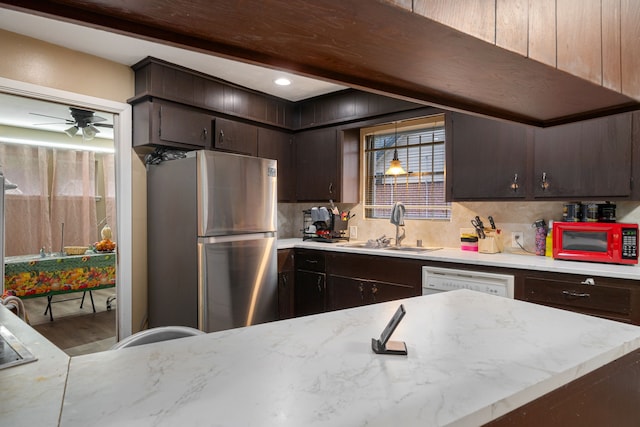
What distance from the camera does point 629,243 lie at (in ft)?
7.54

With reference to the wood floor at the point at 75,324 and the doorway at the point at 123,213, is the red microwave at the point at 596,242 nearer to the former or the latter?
the doorway at the point at 123,213

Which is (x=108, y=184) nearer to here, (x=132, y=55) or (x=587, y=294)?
(x=132, y=55)

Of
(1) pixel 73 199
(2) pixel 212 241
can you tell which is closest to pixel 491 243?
(2) pixel 212 241

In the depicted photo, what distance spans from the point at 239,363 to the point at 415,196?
3031mm

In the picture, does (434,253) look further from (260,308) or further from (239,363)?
(239,363)

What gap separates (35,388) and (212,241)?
2.05 meters

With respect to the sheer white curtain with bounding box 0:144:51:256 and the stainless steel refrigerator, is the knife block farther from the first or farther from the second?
the sheer white curtain with bounding box 0:144:51:256

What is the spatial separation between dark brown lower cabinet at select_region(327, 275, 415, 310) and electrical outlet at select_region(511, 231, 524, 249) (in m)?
0.91

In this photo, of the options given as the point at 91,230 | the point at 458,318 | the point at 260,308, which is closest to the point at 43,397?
the point at 458,318

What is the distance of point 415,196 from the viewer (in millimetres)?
3656

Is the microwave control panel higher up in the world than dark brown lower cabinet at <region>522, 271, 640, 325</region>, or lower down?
higher up

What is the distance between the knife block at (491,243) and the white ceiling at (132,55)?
6.08ft

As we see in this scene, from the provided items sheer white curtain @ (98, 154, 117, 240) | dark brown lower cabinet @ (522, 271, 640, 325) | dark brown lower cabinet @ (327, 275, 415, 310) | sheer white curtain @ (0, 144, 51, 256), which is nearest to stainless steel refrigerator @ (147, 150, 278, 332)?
dark brown lower cabinet @ (327, 275, 415, 310)

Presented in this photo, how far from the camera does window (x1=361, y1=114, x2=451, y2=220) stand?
347 centimetres
